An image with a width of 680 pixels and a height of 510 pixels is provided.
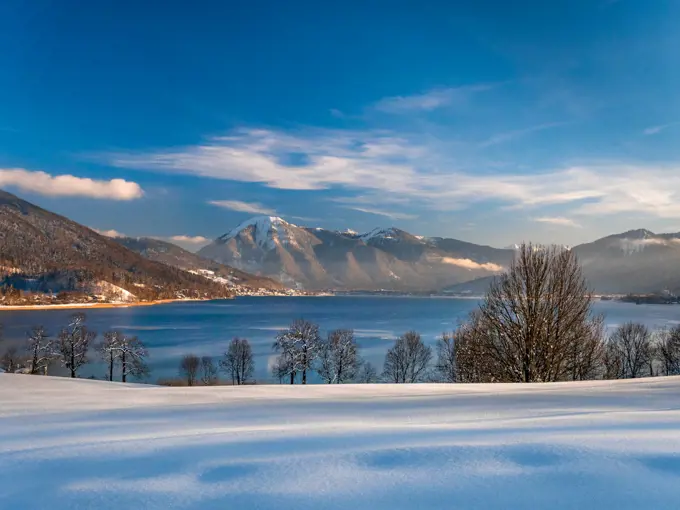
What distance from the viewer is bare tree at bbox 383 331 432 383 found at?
1561 inches

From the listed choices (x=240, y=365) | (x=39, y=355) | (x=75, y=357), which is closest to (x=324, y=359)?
(x=240, y=365)

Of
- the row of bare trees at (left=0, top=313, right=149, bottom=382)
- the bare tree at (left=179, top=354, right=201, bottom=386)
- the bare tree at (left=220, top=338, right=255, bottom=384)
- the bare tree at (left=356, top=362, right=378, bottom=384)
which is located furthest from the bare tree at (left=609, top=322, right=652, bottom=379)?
the row of bare trees at (left=0, top=313, right=149, bottom=382)

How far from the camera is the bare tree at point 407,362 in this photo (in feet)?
130

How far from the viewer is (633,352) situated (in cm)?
4206

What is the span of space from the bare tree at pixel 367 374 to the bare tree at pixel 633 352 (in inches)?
765

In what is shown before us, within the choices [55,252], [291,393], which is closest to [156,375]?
[291,393]

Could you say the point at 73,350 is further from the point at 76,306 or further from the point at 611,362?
the point at 76,306

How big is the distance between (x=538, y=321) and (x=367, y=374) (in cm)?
2474

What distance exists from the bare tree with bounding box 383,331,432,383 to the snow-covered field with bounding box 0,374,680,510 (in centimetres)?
3575

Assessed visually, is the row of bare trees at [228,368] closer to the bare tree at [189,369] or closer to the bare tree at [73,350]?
the bare tree at [189,369]

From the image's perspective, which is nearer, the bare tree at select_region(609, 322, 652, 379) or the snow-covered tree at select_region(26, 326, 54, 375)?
the snow-covered tree at select_region(26, 326, 54, 375)

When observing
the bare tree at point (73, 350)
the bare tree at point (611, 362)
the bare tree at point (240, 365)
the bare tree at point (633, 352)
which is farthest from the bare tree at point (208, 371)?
the bare tree at point (633, 352)

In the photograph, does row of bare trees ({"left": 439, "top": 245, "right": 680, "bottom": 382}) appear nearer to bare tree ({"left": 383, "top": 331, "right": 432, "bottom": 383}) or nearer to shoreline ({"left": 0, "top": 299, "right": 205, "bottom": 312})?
bare tree ({"left": 383, "top": 331, "right": 432, "bottom": 383})

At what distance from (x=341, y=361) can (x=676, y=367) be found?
27.0m
